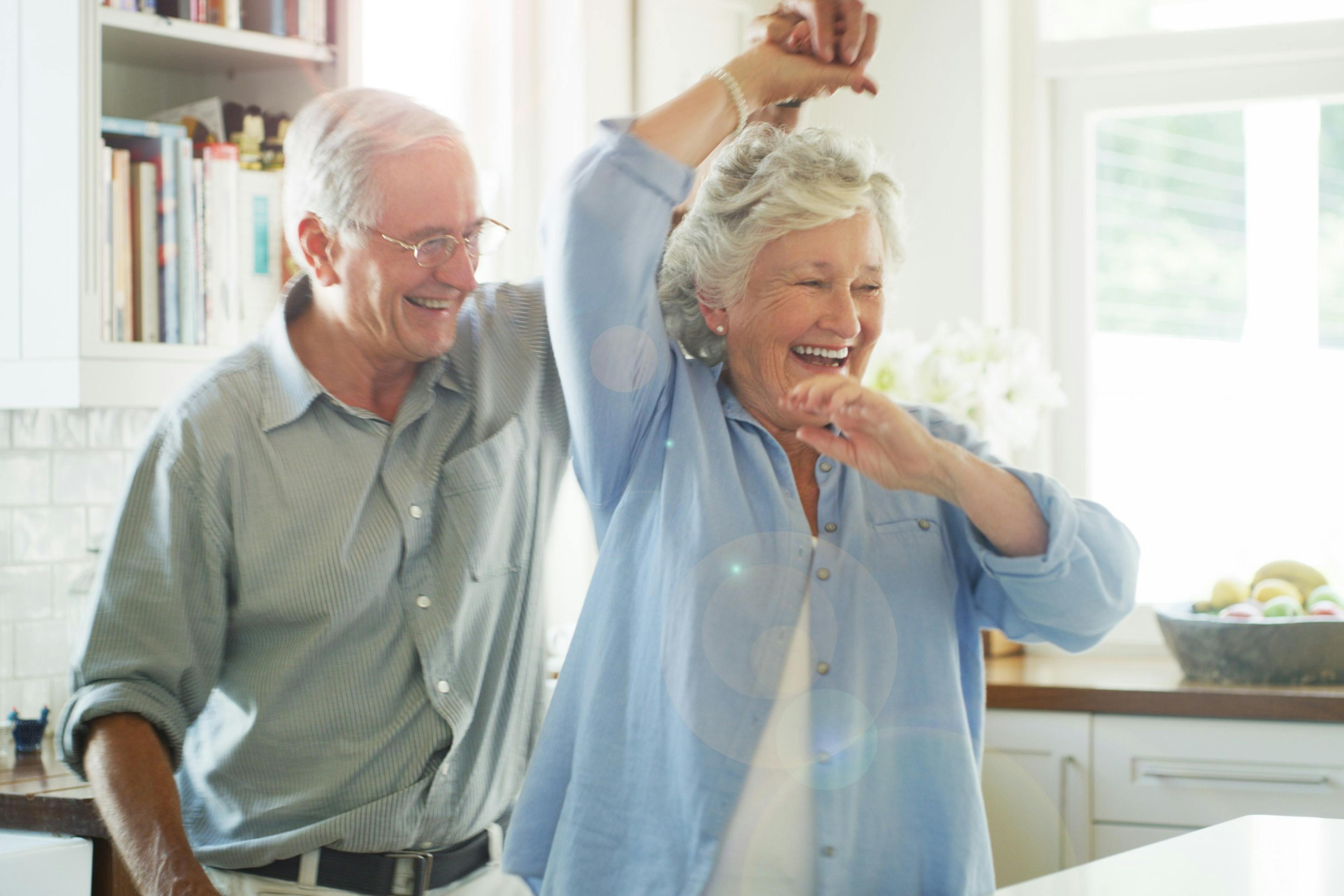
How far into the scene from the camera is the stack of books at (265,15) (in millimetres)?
1975

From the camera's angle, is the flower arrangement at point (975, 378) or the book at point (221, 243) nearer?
the book at point (221, 243)

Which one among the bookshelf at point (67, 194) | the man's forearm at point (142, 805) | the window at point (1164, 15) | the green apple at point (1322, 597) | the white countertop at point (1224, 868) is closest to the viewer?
the white countertop at point (1224, 868)

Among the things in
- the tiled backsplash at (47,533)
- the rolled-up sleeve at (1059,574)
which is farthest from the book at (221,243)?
A: the rolled-up sleeve at (1059,574)

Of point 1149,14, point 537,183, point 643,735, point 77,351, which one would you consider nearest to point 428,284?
point 643,735

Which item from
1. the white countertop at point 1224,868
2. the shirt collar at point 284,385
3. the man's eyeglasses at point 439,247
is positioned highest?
the man's eyeglasses at point 439,247

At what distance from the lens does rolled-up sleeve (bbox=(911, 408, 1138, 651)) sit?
47.6 inches

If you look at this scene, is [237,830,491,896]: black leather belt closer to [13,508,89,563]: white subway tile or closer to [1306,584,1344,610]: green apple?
[13,508,89,563]: white subway tile

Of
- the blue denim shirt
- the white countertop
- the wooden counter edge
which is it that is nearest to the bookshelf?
the blue denim shirt

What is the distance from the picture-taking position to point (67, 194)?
1.85 metres

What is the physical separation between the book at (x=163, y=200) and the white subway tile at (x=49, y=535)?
0.55m

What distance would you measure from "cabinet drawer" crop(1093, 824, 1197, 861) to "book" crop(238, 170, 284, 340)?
74.8 inches

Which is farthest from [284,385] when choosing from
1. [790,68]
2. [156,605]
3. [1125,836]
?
[1125,836]

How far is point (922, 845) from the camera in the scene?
1.21 metres

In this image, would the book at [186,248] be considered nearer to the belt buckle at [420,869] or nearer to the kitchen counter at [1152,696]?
the belt buckle at [420,869]
